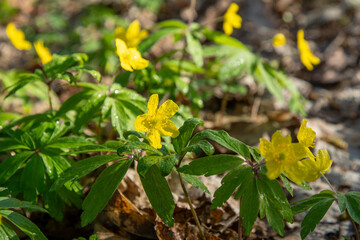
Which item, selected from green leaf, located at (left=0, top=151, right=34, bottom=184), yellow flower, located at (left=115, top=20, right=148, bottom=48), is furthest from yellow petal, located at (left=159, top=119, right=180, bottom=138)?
yellow flower, located at (left=115, top=20, right=148, bottom=48)

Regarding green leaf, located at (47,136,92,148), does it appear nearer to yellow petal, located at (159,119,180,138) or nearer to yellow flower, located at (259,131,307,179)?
yellow petal, located at (159,119,180,138)

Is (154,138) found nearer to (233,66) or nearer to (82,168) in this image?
(82,168)

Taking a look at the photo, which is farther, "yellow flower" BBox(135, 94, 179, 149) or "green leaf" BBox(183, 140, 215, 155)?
"yellow flower" BBox(135, 94, 179, 149)

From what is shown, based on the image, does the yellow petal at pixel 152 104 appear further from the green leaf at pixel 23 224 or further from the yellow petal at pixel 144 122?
the green leaf at pixel 23 224

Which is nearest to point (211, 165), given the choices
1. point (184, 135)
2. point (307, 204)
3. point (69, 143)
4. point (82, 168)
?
point (184, 135)

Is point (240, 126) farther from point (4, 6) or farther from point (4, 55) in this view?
point (4, 6)

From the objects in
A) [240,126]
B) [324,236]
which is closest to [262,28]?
[240,126]
